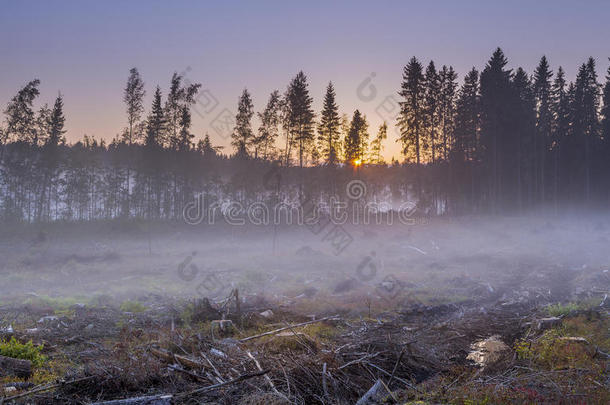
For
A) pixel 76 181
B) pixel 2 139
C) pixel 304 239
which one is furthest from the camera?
pixel 76 181

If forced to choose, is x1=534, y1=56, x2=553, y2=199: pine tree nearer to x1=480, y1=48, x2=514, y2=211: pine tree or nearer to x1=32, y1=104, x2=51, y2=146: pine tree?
x1=480, y1=48, x2=514, y2=211: pine tree

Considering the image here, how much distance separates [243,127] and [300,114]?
737 centimetres

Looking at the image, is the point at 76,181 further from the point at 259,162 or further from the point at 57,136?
the point at 259,162

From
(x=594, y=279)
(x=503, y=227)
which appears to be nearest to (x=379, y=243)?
(x=503, y=227)

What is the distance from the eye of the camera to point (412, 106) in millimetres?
39969

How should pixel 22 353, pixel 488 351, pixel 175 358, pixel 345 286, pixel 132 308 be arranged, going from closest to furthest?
pixel 175 358
pixel 22 353
pixel 488 351
pixel 132 308
pixel 345 286

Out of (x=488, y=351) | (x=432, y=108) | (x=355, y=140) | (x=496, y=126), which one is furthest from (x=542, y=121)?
(x=488, y=351)

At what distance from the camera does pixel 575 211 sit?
40500mm

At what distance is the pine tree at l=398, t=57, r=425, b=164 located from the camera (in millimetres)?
39562

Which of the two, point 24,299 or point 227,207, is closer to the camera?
point 24,299

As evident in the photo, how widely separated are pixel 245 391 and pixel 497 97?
150 feet

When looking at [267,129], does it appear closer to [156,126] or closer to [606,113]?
[156,126]

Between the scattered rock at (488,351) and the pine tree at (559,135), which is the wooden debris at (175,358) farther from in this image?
the pine tree at (559,135)

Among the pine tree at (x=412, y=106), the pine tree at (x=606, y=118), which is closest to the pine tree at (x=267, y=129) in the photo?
the pine tree at (x=412, y=106)
